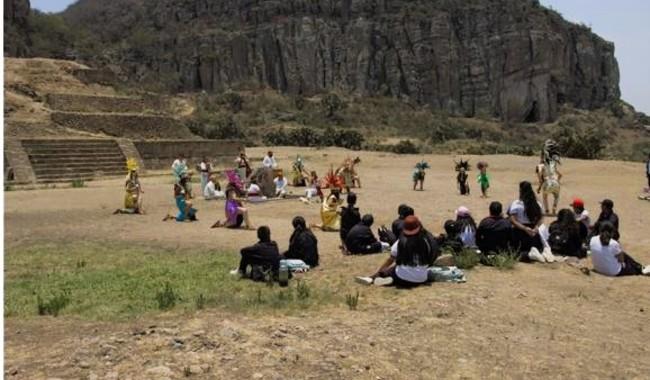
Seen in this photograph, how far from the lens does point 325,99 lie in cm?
7350

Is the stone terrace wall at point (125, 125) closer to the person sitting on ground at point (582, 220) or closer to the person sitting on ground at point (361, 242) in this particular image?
the person sitting on ground at point (361, 242)

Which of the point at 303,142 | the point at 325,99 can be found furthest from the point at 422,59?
the point at 303,142

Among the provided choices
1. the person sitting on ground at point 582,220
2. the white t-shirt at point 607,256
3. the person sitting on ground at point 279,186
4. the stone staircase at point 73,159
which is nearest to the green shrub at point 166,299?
the white t-shirt at point 607,256

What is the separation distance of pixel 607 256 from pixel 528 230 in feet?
3.51

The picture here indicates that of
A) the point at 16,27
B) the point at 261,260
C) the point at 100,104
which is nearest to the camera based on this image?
the point at 261,260

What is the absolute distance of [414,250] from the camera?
25.4 ft

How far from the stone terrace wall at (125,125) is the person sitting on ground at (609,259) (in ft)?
73.3

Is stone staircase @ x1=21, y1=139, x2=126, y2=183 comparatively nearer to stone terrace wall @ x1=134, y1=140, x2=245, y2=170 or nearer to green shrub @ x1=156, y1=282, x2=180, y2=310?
stone terrace wall @ x1=134, y1=140, x2=245, y2=170

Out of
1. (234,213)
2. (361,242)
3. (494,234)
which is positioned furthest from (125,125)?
(494,234)

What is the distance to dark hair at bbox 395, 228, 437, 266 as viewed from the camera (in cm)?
771

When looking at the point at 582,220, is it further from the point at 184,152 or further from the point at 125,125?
the point at 125,125

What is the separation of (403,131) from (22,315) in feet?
202

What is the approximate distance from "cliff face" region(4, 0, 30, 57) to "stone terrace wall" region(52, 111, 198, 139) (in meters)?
22.0

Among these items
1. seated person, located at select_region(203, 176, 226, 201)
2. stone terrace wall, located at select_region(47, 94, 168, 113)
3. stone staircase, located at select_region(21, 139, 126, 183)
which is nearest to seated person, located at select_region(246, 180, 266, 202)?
seated person, located at select_region(203, 176, 226, 201)
